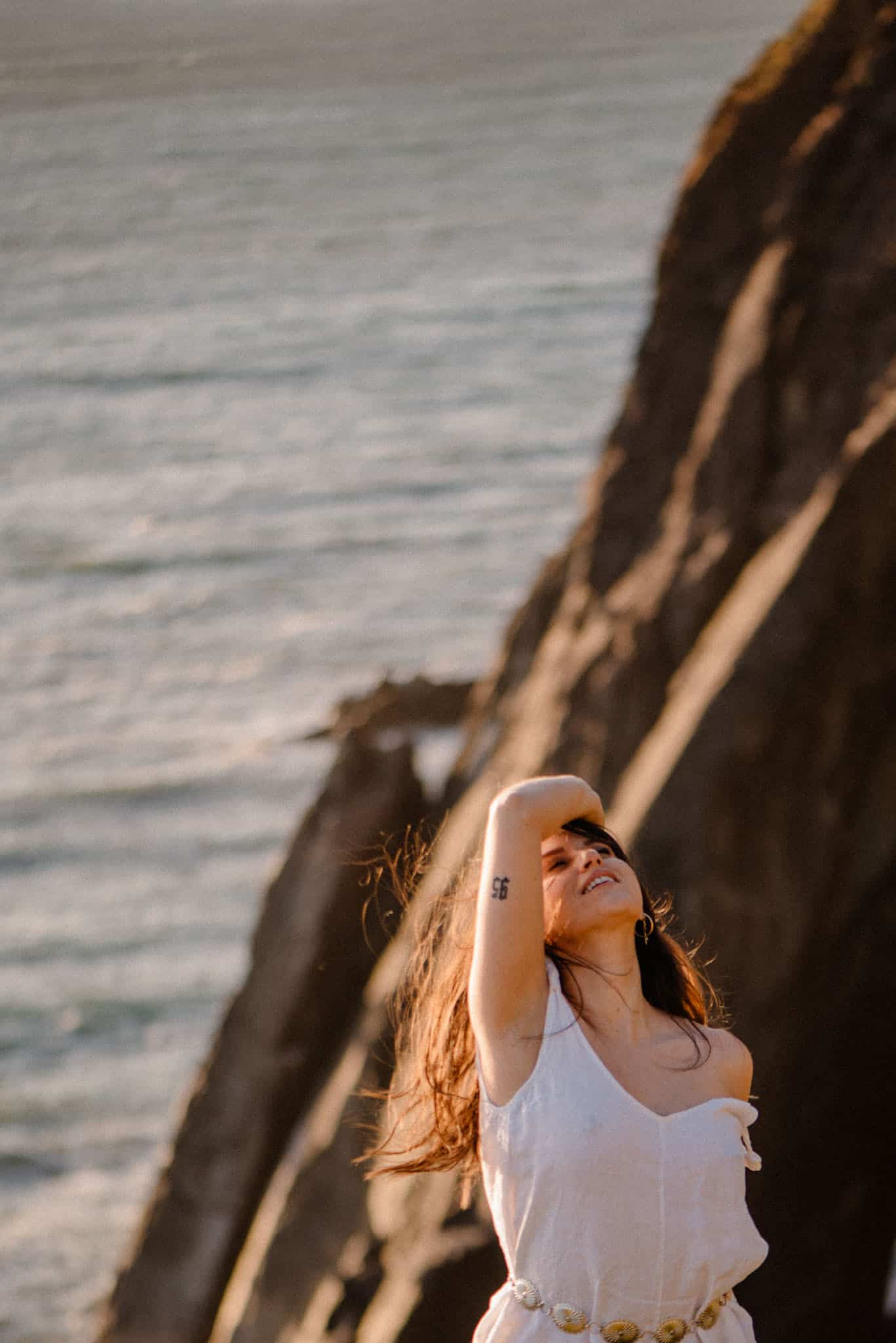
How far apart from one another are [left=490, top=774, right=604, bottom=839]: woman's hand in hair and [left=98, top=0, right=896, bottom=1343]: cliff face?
2.82 metres

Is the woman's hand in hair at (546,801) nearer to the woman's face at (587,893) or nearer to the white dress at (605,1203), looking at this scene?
the woman's face at (587,893)

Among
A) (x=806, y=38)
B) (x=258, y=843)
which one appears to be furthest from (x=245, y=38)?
(x=806, y=38)

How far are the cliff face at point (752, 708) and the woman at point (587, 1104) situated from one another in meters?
2.81

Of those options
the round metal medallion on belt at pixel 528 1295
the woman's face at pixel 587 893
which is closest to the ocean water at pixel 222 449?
the woman's face at pixel 587 893

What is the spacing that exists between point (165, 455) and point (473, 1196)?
115ft

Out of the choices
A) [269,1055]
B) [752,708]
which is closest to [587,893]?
[752,708]

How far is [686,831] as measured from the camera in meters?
5.86

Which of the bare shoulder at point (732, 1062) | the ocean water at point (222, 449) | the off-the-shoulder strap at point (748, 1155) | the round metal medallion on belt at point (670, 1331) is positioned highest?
the bare shoulder at point (732, 1062)

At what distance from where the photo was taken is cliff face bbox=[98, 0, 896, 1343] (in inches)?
230

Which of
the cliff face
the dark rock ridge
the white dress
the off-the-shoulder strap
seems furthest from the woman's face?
the dark rock ridge

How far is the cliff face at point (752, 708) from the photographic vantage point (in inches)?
230

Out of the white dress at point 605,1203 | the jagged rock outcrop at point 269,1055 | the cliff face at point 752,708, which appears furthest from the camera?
the jagged rock outcrop at point 269,1055

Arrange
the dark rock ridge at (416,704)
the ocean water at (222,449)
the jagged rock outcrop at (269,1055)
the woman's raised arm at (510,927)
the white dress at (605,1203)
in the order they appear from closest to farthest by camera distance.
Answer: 1. the white dress at (605,1203)
2. the woman's raised arm at (510,927)
3. the jagged rock outcrop at (269,1055)
4. the dark rock ridge at (416,704)
5. the ocean water at (222,449)

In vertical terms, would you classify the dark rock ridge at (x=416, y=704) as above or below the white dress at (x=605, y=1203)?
below
